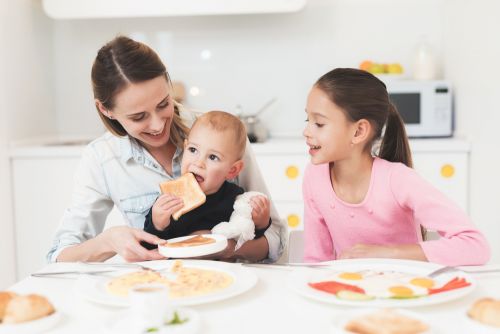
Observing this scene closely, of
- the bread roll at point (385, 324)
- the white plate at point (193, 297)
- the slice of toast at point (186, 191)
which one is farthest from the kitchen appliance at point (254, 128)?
the bread roll at point (385, 324)

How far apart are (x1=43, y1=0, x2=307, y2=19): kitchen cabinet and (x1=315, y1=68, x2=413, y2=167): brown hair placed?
1.64m

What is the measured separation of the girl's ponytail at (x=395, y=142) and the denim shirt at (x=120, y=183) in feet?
1.26

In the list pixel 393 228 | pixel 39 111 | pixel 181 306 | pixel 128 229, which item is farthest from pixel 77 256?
pixel 39 111

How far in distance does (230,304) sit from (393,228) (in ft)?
2.62

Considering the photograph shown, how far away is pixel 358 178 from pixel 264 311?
2.66 feet

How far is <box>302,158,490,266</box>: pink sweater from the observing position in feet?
4.97

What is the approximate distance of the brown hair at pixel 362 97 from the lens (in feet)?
5.77

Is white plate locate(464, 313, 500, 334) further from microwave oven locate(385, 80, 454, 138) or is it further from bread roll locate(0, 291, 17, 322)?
microwave oven locate(385, 80, 454, 138)

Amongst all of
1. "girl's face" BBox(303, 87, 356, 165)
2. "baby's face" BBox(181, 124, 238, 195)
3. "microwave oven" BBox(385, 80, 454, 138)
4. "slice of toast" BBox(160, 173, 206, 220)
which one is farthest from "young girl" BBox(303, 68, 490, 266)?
"microwave oven" BBox(385, 80, 454, 138)

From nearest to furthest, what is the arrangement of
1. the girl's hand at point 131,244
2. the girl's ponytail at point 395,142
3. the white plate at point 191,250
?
the white plate at point 191,250
the girl's hand at point 131,244
the girl's ponytail at point 395,142

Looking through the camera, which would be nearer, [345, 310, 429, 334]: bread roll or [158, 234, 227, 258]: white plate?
[345, 310, 429, 334]: bread roll

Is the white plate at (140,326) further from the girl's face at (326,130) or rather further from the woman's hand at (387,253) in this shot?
the girl's face at (326,130)

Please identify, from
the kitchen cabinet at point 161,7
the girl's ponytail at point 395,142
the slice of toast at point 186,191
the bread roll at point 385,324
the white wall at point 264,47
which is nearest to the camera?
the bread roll at point 385,324

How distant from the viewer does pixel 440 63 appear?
12.2ft
